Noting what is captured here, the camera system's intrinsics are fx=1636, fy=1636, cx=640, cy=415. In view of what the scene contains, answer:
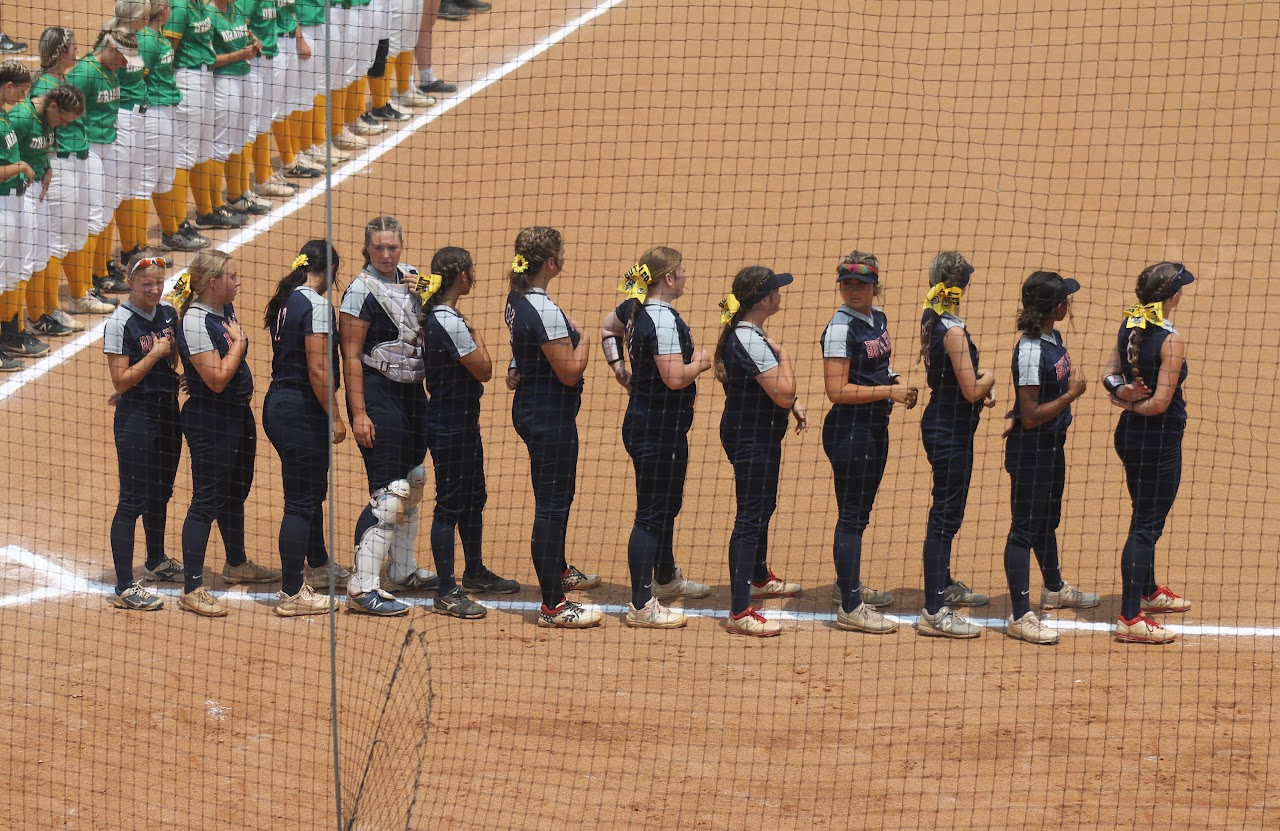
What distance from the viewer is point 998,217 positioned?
11727 millimetres

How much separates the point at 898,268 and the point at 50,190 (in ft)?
18.7

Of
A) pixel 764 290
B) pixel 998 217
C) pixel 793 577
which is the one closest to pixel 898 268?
pixel 998 217

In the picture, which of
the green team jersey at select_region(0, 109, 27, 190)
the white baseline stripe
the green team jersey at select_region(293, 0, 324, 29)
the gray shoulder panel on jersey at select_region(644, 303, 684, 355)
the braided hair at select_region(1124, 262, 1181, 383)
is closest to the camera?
the braided hair at select_region(1124, 262, 1181, 383)

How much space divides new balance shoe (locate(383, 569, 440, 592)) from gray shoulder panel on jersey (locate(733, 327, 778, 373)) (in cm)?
203

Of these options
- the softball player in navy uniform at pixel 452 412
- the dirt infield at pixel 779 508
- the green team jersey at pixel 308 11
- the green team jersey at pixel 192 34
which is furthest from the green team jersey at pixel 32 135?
the softball player in navy uniform at pixel 452 412

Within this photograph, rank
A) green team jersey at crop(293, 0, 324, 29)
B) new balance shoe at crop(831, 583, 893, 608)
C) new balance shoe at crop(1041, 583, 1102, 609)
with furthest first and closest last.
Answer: green team jersey at crop(293, 0, 324, 29) < new balance shoe at crop(831, 583, 893, 608) < new balance shoe at crop(1041, 583, 1102, 609)

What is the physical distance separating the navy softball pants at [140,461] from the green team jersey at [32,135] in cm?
318

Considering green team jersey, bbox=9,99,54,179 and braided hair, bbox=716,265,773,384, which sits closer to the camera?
braided hair, bbox=716,265,773,384

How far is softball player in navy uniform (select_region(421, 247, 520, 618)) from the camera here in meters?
7.38

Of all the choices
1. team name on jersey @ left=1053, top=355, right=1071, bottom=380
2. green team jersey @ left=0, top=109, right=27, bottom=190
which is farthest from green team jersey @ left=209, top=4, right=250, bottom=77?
team name on jersey @ left=1053, top=355, right=1071, bottom=380

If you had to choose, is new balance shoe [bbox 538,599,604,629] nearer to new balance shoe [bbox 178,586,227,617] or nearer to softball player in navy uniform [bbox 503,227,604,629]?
softball player in navy uniform [bbox 503,227,604,629]

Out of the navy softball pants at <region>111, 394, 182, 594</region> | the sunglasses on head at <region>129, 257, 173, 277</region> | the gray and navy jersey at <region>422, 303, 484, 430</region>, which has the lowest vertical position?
the navy softball pants at <region>111, 394, 182, 594</region>

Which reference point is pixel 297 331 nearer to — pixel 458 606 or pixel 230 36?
pixel 458 606

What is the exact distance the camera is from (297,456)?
758cm
